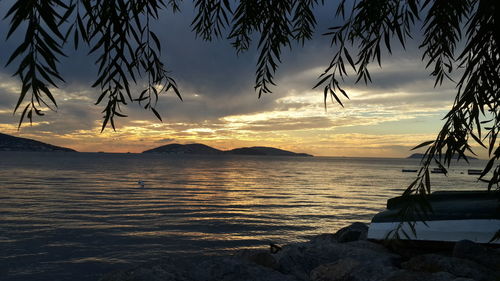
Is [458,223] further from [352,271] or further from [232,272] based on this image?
[232,272]

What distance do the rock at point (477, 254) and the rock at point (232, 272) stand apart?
10.1 ft

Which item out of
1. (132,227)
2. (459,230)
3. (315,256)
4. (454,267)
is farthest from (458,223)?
(132,227)

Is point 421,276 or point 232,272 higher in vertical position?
point 421,276

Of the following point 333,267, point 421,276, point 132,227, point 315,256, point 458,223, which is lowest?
point 132,227

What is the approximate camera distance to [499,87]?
339cm

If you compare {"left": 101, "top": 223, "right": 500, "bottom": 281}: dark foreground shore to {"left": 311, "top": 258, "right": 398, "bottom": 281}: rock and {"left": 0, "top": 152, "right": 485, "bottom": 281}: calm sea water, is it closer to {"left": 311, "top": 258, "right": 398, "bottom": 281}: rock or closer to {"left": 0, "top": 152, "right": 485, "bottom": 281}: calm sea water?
{"left": 311, "top": 258, "right": 398, "bottom": 281}: rock

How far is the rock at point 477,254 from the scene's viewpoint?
6105mm

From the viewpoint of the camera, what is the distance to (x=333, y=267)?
19.3 ft

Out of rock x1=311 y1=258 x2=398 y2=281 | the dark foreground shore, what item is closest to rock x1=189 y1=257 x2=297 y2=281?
the dark foreground shore

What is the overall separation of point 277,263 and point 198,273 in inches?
63.1

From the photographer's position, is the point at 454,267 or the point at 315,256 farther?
the point at 315,256

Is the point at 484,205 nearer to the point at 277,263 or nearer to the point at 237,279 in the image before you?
the point at 277,263

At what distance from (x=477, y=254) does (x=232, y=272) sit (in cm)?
426

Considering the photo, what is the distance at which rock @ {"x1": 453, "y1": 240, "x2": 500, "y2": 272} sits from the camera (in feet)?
20.0
